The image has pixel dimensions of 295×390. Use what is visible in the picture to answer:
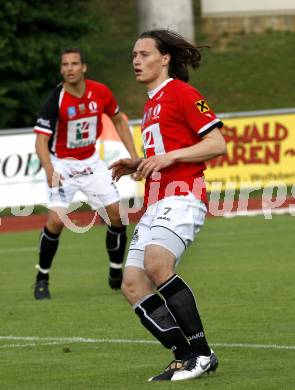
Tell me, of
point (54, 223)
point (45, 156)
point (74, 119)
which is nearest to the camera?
point (45, 156)

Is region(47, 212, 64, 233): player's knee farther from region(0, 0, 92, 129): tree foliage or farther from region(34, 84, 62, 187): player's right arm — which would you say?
region(0, 0, 92, 129): tree foliage

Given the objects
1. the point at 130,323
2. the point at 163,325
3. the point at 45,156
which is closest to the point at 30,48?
the point at 45,156

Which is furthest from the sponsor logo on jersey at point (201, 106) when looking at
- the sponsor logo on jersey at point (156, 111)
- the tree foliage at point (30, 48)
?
the tree foliage at point (30, 48)

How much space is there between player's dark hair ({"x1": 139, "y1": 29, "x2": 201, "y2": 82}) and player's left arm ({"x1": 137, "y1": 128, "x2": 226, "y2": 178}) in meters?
0.60

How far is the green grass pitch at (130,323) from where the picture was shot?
7.79 meters

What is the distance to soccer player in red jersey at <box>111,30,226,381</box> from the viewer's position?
7.43 metres

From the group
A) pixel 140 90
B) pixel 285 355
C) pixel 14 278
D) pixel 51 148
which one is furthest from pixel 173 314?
pixel 140 90

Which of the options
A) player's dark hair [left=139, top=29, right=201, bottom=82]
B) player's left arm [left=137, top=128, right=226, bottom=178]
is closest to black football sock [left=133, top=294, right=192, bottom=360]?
player's left arm [left=137, top=128, right=226, bottom=178]

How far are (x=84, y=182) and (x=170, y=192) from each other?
5.17m

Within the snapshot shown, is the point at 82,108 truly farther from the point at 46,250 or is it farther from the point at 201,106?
the point at 201,106

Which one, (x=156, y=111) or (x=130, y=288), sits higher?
(x=156, y=111)

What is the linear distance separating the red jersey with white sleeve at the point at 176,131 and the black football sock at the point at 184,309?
587mm

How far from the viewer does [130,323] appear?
A: 10344 mm

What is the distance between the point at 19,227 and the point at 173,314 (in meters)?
15.4
